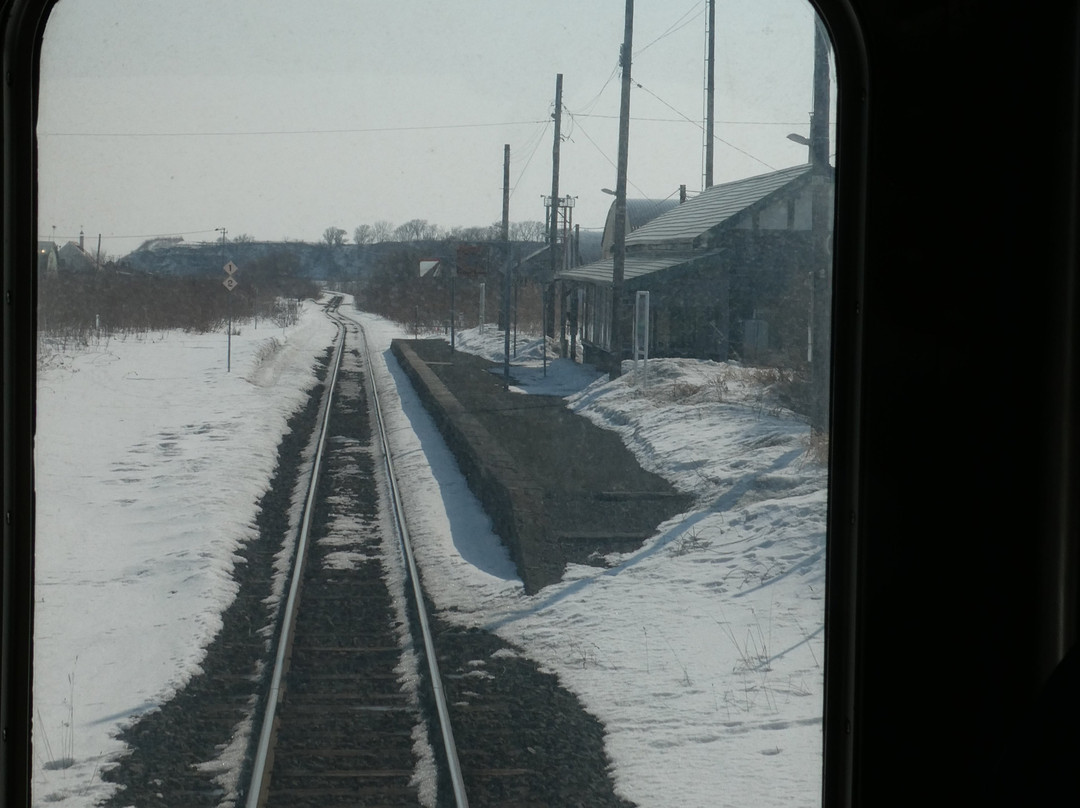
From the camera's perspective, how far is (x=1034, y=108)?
5.56 feet

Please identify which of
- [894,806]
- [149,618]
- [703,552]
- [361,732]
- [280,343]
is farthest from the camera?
[280,343]

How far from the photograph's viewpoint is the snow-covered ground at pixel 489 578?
10.9 feet

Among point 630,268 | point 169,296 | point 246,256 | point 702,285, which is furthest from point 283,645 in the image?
point 630,268

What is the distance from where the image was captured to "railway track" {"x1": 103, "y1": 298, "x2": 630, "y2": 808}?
10.5 feet

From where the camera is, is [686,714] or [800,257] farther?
[686,714]

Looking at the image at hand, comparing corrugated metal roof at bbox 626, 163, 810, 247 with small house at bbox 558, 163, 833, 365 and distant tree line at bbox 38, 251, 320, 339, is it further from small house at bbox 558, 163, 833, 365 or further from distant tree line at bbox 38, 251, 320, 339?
distant tree line at bbox 38, 251, 320, 339

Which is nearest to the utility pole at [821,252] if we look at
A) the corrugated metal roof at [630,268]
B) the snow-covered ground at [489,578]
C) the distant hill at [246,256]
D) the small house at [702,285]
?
the snow-covered ground at [489,578]

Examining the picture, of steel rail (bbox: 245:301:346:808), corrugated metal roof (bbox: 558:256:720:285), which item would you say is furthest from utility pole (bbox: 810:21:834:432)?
corrugated metal roof (bbox: 558:256:720:285)

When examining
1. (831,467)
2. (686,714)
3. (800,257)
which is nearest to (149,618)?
(686,714)

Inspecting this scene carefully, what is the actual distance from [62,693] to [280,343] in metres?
6.13

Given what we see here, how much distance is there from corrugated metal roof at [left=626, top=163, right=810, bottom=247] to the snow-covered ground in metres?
1.57

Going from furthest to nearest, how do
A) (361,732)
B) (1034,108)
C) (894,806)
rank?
(361,732)
(894,806)
(1034,108)

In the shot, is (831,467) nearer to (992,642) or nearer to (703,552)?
(992,642)

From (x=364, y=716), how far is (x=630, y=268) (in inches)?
374
